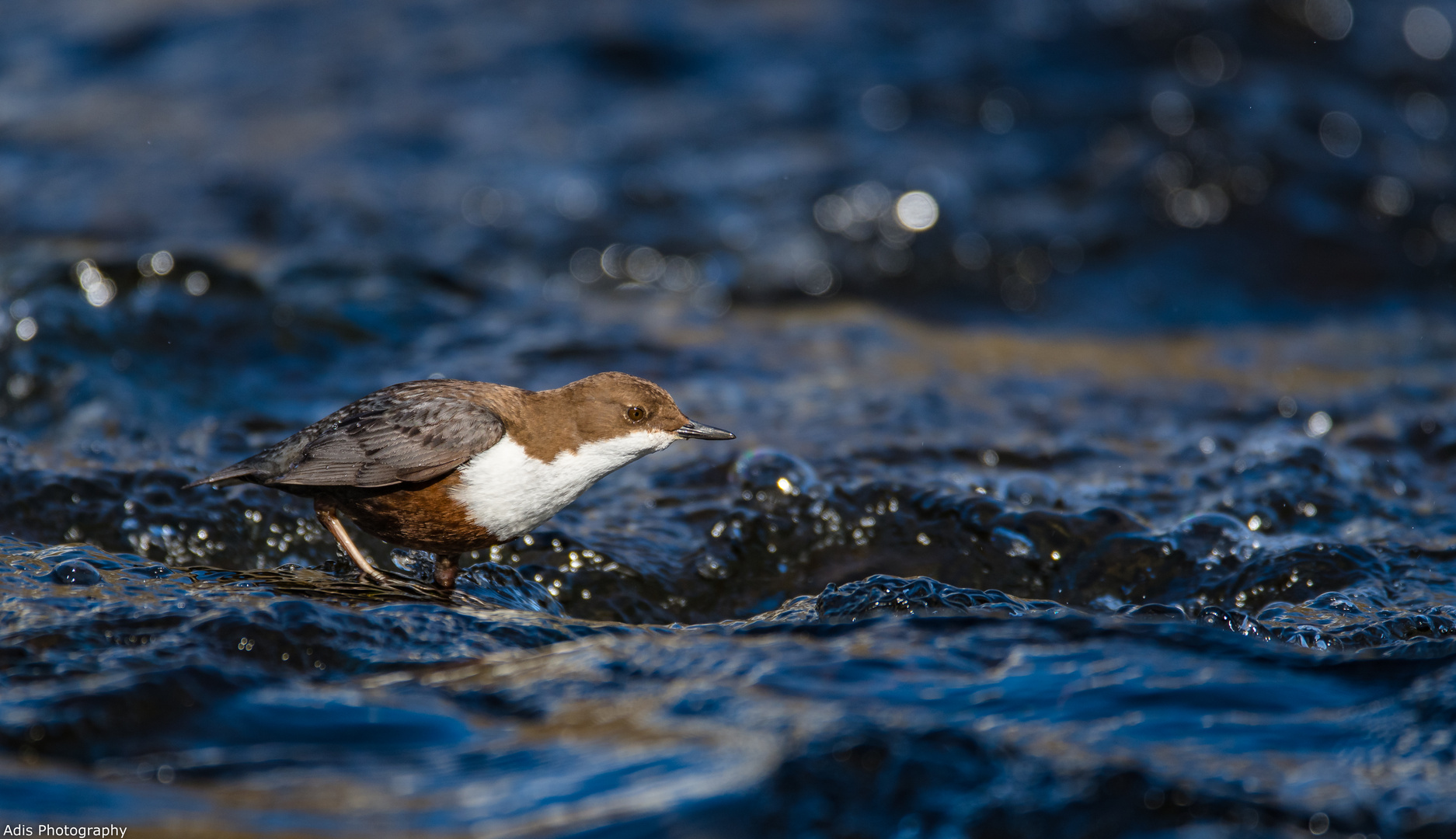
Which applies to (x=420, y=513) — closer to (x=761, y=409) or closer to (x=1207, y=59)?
(x=761, y=409)

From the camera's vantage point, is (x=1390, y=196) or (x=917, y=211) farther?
(x=1390, y=196)

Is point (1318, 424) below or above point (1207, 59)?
below

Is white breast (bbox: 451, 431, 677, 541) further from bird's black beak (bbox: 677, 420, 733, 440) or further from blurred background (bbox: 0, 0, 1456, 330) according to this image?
blurred background (bbox: 0, 0, 1456, 330)

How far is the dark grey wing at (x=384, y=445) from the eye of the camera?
4066 millimetres

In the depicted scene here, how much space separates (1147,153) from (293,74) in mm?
6700

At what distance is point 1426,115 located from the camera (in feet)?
33.5

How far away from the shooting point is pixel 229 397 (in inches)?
246

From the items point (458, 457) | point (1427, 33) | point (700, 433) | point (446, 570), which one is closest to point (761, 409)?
point (700, 433)

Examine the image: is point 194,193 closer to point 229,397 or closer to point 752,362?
point 229,397

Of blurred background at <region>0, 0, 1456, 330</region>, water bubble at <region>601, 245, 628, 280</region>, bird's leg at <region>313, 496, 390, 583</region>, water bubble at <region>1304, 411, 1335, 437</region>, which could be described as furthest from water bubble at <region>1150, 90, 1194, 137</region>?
bird's leg at <region>313, 496, 390, 583</region>

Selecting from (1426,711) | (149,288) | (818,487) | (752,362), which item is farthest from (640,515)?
(149,288)

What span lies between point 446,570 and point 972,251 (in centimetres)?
568

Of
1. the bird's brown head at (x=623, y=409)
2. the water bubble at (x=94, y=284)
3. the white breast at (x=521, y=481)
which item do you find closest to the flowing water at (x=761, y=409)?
the water bubble at (x=94, y=284)

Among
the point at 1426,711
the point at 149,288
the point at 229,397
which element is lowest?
the point at 1426,711
